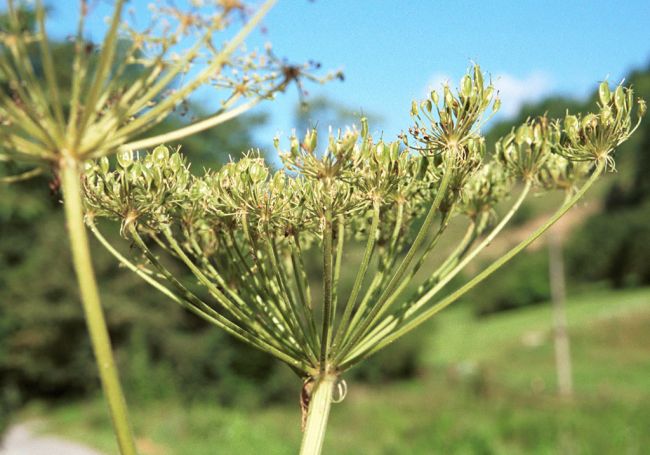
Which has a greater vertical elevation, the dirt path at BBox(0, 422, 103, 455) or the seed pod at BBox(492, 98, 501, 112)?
the seed pod at BBox(492, 98, 501, 112)

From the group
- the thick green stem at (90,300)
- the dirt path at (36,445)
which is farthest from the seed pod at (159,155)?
the dirt path at (36,445)

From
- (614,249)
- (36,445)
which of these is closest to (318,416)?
(36,445)

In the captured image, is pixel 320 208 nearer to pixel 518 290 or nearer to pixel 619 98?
pixel 619 98

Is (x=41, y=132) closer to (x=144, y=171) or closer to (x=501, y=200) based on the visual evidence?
(x=144, y=171)

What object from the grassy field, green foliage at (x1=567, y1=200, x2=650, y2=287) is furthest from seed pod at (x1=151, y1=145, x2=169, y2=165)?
green foliage at (x1=567, y1=200, x2=650, y2=287)

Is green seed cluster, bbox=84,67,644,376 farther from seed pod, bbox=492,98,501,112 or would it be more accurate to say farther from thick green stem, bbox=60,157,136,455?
thick green stem, bbox=60,157,136,455

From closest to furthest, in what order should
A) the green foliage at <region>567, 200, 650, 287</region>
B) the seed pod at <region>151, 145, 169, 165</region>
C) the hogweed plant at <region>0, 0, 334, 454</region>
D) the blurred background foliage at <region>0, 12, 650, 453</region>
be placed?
1. the hogweed plant at <region>0, 0, 334, 454</region>
2. the seed pod at <region>151, 145, 169, 165</region>
3. the blurred background foliage at <region>0, 12, 650, 453</region>
4. the green foliage at <region>567, 200, 650, 287</region>
